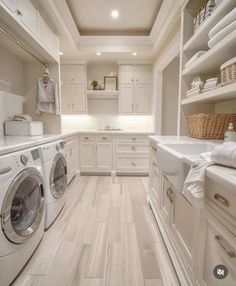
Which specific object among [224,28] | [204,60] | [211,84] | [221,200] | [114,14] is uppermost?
[114,14]

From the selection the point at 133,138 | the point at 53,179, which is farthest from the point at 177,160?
the point at 133,138

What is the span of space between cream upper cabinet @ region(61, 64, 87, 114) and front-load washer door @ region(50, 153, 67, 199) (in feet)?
6.54

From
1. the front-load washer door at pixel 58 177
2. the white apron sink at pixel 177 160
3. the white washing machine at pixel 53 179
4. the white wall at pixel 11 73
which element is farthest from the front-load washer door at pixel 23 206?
the white wall at pixel 11 73

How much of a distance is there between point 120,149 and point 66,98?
1.61m

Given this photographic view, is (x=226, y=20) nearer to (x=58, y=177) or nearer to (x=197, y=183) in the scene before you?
(x=197, y=183)

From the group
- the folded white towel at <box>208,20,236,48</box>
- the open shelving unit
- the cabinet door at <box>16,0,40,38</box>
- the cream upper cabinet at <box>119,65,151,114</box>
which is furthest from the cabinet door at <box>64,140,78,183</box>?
the folded white towel at <box>208,20,236,48</box>

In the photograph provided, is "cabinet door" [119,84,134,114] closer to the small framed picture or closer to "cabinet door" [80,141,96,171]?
the small framed picture

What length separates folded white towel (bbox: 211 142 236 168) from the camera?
2.51 ft

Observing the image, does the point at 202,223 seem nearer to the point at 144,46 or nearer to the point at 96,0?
the point at 96,0

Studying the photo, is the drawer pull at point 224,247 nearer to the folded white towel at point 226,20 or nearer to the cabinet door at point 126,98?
the folded white towel at point 226,20

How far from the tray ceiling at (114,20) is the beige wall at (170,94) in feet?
2.82

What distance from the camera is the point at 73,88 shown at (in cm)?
400

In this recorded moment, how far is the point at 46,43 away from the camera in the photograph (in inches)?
92.0

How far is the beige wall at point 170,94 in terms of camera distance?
385 cm
